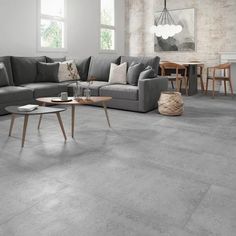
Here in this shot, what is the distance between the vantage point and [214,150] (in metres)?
2.89

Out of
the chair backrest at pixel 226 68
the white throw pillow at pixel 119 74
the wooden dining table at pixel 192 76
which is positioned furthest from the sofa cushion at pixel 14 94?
the chair backrest at pixel 226 68

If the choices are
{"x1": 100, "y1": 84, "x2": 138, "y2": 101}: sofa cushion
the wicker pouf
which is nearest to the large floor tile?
the wicker pouf

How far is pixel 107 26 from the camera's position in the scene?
8078 millimetres

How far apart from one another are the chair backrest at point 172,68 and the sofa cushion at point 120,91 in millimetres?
1837

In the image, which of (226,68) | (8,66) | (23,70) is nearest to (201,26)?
(226,68)

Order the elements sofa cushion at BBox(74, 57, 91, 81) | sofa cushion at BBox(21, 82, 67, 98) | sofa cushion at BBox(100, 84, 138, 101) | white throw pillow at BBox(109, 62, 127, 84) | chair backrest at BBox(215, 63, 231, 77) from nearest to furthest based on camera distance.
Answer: sofa cushion at BBox(100, 84, 138, 101) < sofa cushion at BBox(21, 82, 67, 98) < white throw pillow at BBox(109, 62, 127, 84) < sofa cushion at BBox(74, 57, 91, 81) < chair backrest at BBox(215, 63, 231, 77)

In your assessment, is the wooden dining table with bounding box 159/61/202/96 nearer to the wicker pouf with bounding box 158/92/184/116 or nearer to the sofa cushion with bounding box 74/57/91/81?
the sofa cushion with bounding box 74/57/91/81

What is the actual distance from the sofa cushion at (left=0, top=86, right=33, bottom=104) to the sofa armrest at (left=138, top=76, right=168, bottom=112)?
184 centimetres

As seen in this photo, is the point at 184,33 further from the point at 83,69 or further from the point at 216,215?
the point at 216,215

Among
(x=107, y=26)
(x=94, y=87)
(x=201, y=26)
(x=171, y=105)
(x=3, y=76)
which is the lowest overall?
(x=171, y=105)

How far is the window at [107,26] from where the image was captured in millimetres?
8016

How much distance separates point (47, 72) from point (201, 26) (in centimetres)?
429

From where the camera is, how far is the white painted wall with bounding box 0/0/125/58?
5551 millimetres

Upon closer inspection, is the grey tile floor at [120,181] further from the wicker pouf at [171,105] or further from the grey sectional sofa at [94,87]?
the grey sectional sofa at [94,87]
